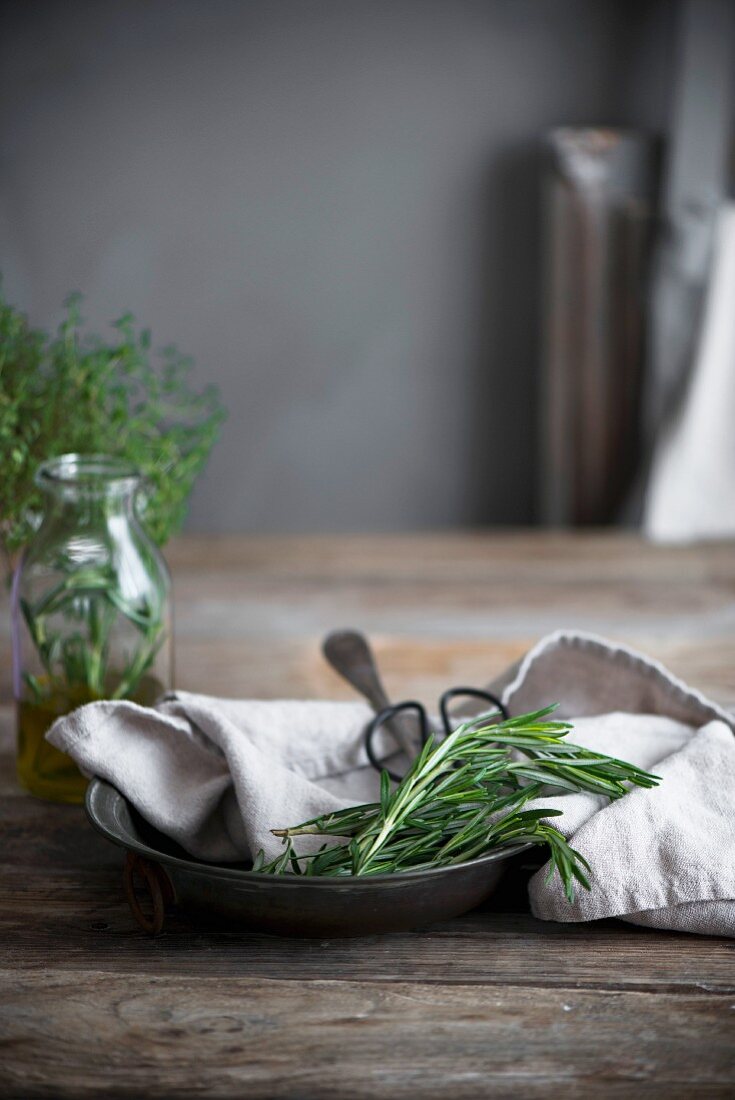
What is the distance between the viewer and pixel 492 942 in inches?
27.0

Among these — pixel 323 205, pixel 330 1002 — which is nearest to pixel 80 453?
pixel 330 1002

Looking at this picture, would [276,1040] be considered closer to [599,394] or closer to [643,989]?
[643,989]

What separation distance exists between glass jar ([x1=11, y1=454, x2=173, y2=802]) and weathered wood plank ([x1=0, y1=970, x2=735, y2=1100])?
0.89ft

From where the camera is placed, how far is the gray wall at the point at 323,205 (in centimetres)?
249

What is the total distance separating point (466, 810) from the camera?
70 centimetres

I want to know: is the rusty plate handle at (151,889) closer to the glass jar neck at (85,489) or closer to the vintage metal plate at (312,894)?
the vintage metal plate at (312,894)

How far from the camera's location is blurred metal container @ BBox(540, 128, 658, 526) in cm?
240

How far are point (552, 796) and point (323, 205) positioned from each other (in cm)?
211

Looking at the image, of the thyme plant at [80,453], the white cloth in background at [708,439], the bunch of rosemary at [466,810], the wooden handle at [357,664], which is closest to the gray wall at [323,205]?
the white cloth in background at [708,439]

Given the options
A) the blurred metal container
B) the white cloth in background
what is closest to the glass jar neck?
the white cloth in background

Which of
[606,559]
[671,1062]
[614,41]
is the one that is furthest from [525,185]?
[671,1062]

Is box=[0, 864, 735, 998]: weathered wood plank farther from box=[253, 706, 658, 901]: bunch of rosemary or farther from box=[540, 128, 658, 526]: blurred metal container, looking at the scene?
box=[540, 128, 658, 526]: blurred metal container

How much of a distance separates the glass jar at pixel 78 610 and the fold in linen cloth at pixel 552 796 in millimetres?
91

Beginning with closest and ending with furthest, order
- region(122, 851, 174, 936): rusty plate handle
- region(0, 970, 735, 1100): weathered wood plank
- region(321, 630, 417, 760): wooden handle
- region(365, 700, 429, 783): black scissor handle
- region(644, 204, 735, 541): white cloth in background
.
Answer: region(0, 970, 735, 1100): weathered wood plank, region(122, 851, 174, 936): rusty plate handle, region(365, 700, 429, 783): black scissor handle, region(321, 630, 417, 760): wooden handle, region(644, 204, 735, 541): white cloth in background
